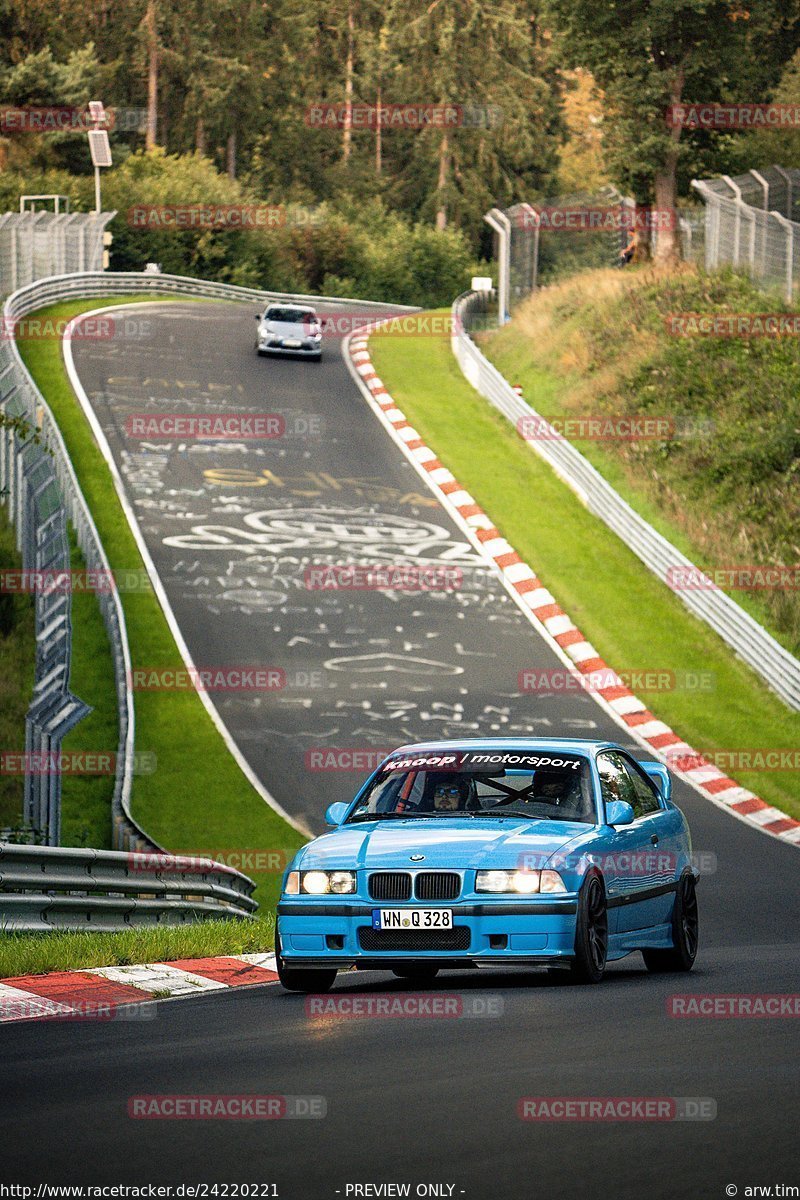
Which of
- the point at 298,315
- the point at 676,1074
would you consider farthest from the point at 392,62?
the point at 676,1074

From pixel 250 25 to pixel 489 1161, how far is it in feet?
316

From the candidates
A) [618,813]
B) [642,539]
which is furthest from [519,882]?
[642,539]

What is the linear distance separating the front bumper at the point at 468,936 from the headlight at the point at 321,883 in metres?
0.08

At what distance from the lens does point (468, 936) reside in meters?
9.65

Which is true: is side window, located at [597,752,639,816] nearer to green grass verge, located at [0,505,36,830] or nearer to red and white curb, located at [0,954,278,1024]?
red and white curb, located at [0,954,278,1024]

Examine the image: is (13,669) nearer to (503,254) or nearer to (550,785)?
(550,785)

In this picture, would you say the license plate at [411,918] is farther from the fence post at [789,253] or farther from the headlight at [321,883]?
the fence post at [789,253]

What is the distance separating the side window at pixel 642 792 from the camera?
452 inches

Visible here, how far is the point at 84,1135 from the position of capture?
577 centimetres

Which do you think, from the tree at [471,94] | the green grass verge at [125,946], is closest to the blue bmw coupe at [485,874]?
the green grass verge at [125,946]

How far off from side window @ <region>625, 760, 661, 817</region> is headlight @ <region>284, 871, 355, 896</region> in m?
2.24

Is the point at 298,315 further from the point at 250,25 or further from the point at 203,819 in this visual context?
the point at 250,25

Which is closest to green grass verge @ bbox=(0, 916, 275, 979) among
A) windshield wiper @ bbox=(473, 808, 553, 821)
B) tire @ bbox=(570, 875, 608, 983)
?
windshield wiper @ bbox=(473, 808, 553, 821)

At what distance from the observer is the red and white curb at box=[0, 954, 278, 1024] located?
29.9 ft
